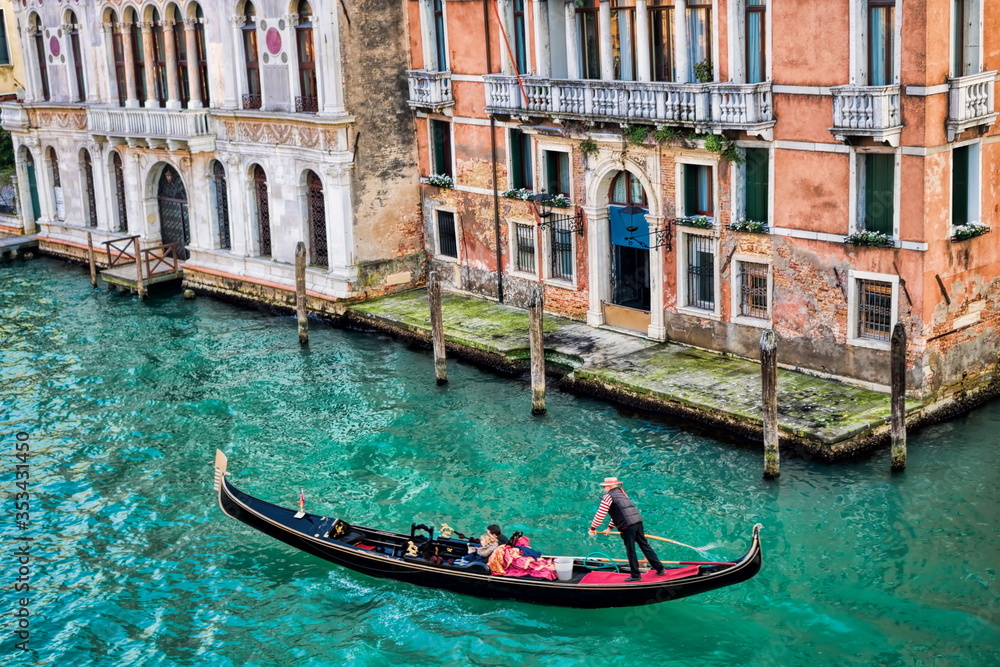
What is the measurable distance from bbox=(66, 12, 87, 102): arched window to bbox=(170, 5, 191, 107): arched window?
163 inches

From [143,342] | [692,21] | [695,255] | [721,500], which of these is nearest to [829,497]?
[721,500]

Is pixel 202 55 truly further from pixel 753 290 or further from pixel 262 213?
pixel 753 290

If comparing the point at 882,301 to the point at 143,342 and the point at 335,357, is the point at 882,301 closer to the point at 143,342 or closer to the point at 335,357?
the point at 335,357

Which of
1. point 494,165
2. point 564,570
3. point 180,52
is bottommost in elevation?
point 564,570

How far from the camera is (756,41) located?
2103cm

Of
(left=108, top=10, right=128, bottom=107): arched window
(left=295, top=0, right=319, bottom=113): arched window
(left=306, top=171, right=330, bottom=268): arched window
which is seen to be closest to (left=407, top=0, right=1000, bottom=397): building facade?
(left=295, top=0, right=319, bottom=113): arched window

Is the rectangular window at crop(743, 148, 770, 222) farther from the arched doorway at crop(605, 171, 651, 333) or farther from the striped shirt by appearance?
the striped shirt

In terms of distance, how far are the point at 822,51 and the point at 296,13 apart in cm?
1232

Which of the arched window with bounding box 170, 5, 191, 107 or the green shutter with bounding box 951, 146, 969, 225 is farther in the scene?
the arched window with bounding box 170, 5, 191, 107

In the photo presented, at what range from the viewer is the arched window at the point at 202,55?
30.4m

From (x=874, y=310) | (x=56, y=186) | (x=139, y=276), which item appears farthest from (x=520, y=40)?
(x=56, y=186)

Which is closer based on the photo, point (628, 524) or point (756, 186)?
point (628, 524)

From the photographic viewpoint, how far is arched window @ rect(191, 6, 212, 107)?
30.4 meters

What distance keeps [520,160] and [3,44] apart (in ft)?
63.7
